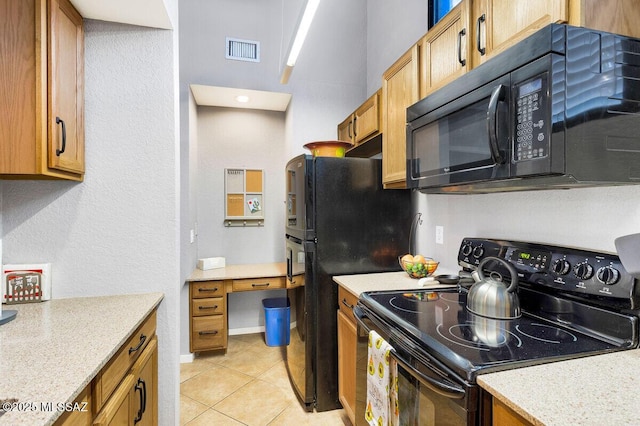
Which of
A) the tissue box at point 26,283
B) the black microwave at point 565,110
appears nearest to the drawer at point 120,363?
the tissue box at point 26,283

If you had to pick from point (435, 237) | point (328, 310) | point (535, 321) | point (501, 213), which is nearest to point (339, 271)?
point (328, 310)

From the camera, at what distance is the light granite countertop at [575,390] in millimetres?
649

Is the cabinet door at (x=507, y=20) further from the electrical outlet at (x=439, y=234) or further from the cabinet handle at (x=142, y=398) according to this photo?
the cabinet handle at (x=142, y=398)

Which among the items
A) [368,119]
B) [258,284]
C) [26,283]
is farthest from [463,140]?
[258,284]

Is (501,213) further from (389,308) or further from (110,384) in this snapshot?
(110,384)

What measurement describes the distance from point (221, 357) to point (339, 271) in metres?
1.62

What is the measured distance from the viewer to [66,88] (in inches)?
56.2

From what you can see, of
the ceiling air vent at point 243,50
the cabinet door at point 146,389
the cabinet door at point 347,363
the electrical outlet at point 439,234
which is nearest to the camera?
the cabinet door at point 146,389

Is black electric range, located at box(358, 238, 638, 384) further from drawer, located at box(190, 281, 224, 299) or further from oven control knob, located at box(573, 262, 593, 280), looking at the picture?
drawer, located at box(190, 281, 224, 299)

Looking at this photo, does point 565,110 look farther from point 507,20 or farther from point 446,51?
point 446,51

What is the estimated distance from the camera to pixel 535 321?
47.1 inches

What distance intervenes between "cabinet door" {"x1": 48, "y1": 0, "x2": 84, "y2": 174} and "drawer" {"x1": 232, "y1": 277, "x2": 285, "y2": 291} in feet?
5.50

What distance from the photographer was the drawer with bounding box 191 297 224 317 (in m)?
2.84

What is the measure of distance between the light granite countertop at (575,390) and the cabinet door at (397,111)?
122cm
